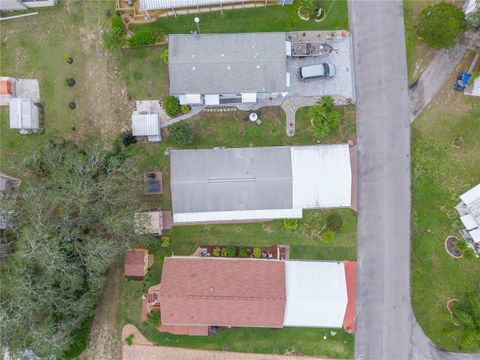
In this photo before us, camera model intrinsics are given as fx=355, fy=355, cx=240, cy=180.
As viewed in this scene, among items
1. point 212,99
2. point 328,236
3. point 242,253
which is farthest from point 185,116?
point 328,236

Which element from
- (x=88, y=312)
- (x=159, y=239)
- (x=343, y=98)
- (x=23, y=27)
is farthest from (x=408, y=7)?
(x=88, y=312)

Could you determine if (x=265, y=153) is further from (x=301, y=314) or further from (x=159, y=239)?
(x=301, y=314)

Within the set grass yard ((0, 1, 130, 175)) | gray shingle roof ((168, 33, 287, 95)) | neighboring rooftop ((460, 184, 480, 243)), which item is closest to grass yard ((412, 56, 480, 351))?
neighboring rooftop ((460, 184, 480, 243))

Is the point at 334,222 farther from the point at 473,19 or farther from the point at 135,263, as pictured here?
the point at 473,19

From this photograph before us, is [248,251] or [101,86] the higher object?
[101,86]

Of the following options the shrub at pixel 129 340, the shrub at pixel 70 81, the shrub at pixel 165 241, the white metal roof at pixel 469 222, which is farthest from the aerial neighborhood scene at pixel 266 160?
the shrub at pixel 70 81
